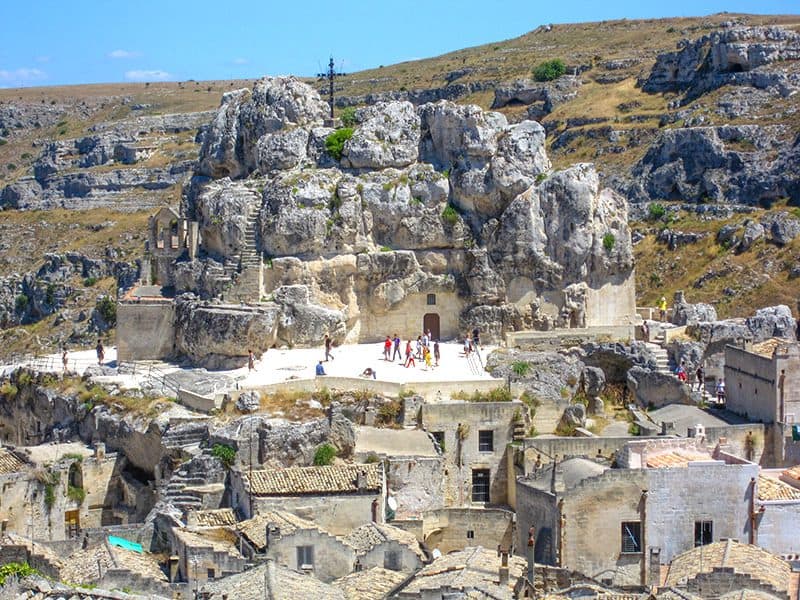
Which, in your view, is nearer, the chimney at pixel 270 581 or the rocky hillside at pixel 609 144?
the chimney at pixel 270 581

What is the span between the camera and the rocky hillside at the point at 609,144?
275 ft

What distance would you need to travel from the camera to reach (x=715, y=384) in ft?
161

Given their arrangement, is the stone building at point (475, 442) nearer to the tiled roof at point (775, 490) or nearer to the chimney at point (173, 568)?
the tiled roof at point (775, 490)

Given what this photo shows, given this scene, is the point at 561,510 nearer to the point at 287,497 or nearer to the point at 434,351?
the point at 287,497

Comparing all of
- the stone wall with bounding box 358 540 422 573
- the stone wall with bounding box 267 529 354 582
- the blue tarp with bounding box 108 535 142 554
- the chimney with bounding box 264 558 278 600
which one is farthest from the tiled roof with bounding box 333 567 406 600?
the blue tarp with bounding box 108 535 142 554

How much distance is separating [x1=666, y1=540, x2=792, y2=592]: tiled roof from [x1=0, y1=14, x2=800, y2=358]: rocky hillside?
3954 cm

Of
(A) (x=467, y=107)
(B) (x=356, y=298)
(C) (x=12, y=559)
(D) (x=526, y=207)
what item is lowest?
(C) (x=12, y=559)

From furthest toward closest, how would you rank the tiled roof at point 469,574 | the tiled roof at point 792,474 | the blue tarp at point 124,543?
the tiled roof at point 792,474
the blue tarp at point 124,543
the tiled roof at point 469,574

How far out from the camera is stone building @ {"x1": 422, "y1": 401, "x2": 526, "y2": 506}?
43844mm

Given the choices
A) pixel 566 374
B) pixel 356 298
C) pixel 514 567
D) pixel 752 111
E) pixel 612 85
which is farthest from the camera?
pixel 612 85

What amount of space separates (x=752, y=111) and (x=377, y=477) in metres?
65.6

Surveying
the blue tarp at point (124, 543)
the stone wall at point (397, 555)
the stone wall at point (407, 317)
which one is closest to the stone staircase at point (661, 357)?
the stone wall at point (407, 317)

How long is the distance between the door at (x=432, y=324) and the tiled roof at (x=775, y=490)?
59.9ft

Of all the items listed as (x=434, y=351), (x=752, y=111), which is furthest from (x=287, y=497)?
(x=752, y=111)
